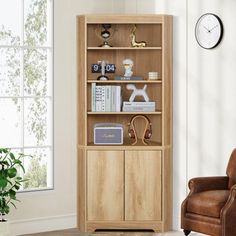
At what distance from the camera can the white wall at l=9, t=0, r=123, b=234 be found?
6.76 m

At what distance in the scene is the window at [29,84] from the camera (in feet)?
21.5

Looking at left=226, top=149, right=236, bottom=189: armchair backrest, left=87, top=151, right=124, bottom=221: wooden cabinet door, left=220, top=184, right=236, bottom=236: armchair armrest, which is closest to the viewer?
left=220, top=184, right=236, bottom=236: armchair armrest

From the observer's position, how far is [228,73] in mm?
6000

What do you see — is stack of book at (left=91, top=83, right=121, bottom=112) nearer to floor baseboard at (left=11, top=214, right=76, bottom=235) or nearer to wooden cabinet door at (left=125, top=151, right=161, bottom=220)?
wooden cabinet door at (left=125, top=151, right=161, bottom=220)

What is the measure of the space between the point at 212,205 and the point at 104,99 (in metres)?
1.74

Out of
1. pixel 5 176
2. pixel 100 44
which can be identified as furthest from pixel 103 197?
pixel 100 44

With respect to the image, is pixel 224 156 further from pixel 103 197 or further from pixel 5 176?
pixel 5 176

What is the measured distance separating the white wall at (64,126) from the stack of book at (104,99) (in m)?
0.27

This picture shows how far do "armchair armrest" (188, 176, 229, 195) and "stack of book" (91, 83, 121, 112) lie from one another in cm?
123

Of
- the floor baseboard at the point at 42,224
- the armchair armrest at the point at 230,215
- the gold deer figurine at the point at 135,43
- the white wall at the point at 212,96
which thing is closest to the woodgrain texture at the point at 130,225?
the floor baseboard at the point at 42,224

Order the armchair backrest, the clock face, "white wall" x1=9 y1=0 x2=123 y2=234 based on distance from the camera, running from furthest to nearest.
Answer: "white wall" x1=9 y1=0 x2=123 y2=234 → the clock face → the armchair backrest

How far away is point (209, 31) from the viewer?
615 cm

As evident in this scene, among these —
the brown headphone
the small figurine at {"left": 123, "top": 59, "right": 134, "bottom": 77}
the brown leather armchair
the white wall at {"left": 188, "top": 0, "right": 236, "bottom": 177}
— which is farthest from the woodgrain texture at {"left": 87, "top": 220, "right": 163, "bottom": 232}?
the small figurine at {"left": 123, "top": 59, "right": 134, "bottom": 77}

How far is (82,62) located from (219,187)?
1846 mm
